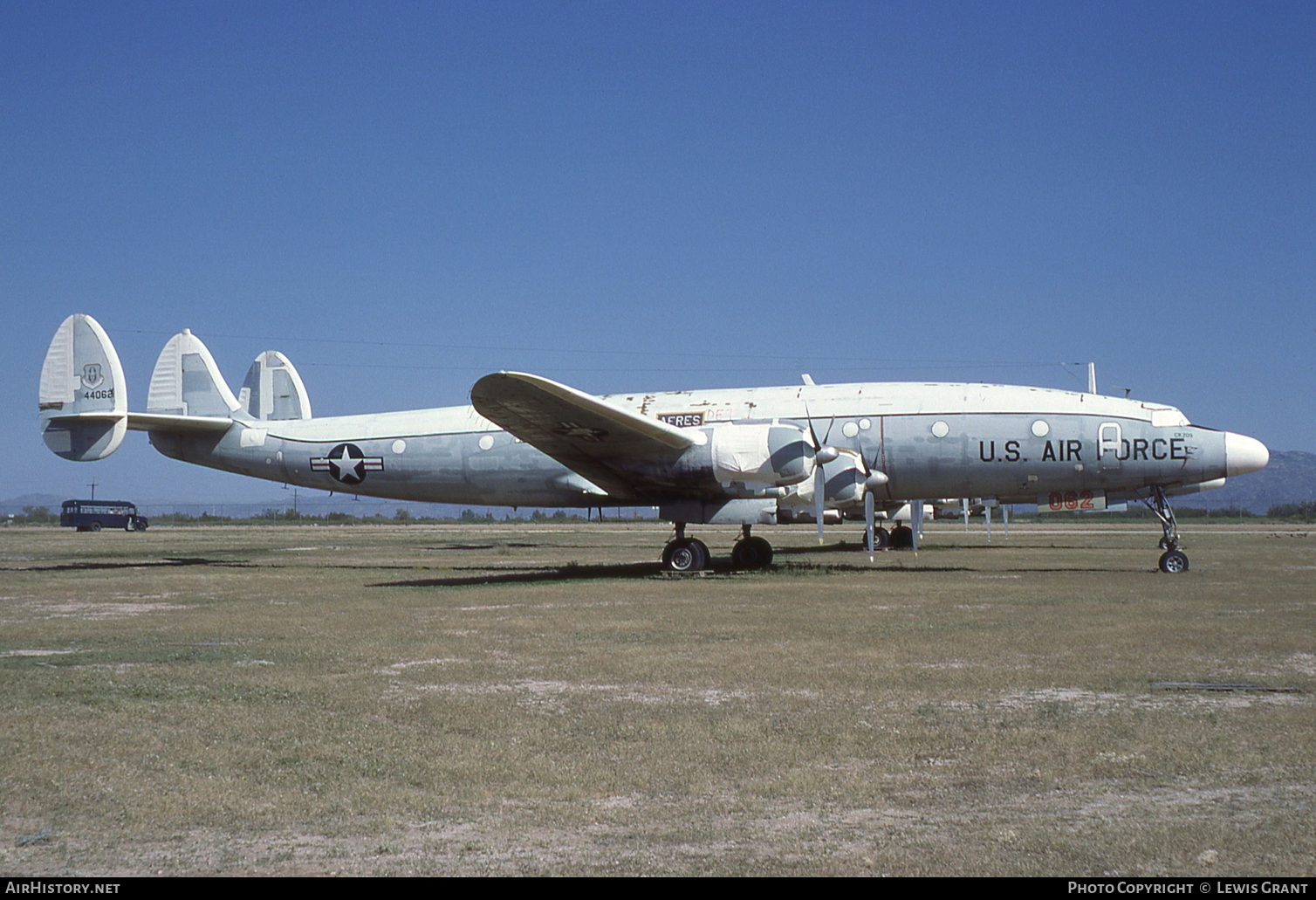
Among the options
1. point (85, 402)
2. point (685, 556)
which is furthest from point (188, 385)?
point (685, 556)

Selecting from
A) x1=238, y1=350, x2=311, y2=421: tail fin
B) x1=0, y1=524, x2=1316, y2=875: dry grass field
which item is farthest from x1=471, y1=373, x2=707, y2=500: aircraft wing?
x1=238, y1=350, x2=311, y2=421: tail fin

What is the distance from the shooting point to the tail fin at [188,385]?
83.6ft

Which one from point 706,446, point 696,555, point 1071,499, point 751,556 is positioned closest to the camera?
A: point 706,446

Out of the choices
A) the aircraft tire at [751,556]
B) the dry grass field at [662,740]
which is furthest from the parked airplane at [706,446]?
the dry grass field at [662,740]

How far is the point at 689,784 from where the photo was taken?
5.07 metres

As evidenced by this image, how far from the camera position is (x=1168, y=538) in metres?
20.2

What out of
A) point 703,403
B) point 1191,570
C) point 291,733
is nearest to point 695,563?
point 703,403

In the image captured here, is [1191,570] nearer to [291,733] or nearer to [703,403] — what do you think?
[703,403]

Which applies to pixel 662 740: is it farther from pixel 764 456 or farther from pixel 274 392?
pixel 274 392

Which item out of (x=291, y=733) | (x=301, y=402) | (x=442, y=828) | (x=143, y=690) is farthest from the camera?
(x=301, y=402)

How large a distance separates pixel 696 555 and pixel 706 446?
220cm

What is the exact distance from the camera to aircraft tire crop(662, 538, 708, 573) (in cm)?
1908

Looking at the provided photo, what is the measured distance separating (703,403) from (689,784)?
1654cm

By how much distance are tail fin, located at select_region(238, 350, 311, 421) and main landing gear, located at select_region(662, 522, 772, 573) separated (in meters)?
13.3
